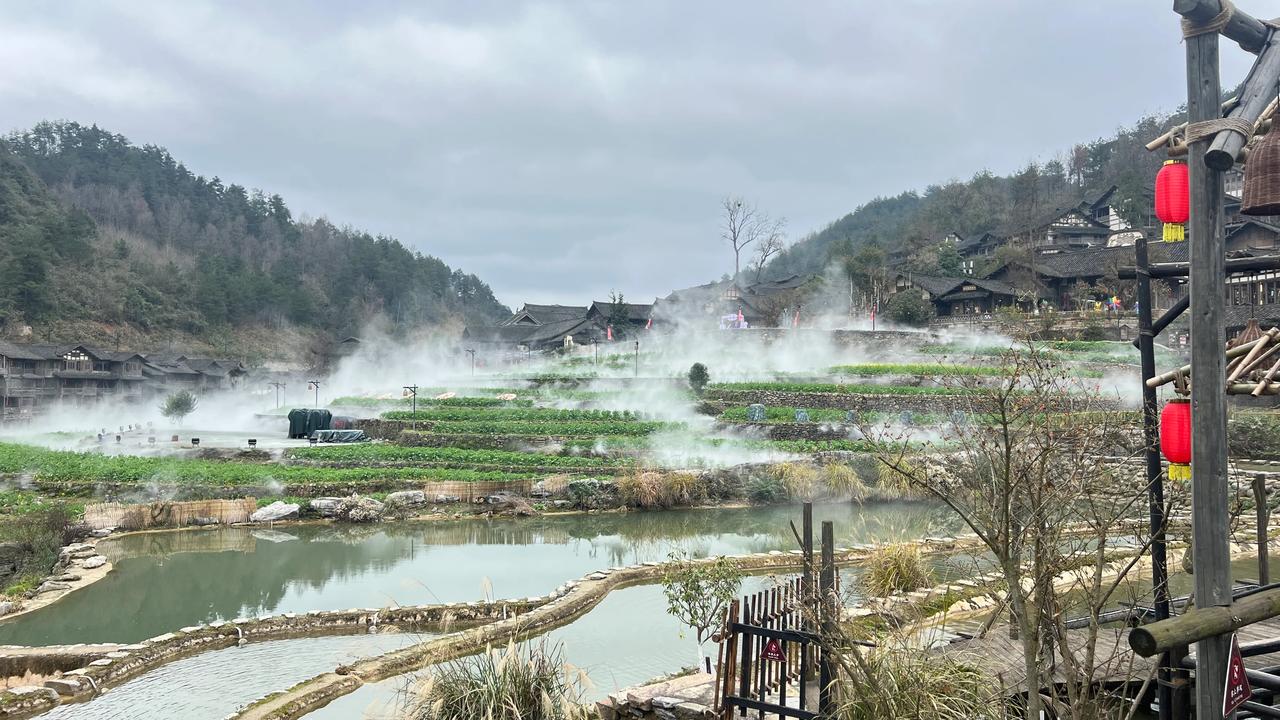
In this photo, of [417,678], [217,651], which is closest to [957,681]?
[417,678]

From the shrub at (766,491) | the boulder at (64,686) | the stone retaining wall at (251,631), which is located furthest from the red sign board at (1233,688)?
the shrub at (766,491)

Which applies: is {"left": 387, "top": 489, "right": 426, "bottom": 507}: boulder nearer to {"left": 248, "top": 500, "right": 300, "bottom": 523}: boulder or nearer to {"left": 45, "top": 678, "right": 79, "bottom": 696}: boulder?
{"left": 248, "top": 500, "right": 300, "bottom": 523}: boulder

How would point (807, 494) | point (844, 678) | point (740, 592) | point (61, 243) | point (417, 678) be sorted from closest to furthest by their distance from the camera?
point (844, 678) < point (417, 678) < point (740, 592) < point (807, 494) < point (61, 243)

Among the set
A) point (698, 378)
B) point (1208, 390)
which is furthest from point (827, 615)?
point (698, 378)

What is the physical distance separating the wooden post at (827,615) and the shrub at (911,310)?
4544cm

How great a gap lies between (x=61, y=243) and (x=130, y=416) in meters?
25.6

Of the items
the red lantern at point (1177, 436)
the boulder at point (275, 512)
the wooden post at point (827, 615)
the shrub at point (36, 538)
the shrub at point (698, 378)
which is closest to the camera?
the red lantern at point (1177, 436)

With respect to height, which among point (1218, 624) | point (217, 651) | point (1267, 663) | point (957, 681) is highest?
point (1218, 624)

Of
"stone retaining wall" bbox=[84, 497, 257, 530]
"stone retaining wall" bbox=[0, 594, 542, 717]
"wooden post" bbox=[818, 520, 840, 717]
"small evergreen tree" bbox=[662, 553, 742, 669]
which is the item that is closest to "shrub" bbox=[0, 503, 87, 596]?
"stone retaining wall" bbox=[84, 497, 257, 530]

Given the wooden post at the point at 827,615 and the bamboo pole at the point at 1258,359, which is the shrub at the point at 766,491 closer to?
the wooden post at the point at 827,615

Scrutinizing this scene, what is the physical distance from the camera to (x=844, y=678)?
5422 mm

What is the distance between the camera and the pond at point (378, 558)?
481 inches

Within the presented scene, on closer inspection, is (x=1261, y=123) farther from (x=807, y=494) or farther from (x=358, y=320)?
(x=358, y=320)

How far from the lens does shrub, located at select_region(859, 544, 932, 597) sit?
10789 mm
